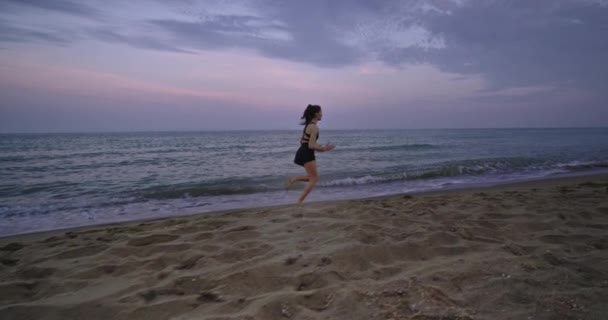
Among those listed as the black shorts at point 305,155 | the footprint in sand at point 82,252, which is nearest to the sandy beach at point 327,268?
the footprint in sand at point 82,252

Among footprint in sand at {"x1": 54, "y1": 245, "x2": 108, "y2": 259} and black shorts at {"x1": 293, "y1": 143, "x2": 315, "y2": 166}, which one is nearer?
footprint in sand at {"x1": 54, "y1": 245, "x2": 108, "y2": 259}

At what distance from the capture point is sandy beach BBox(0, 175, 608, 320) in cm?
239

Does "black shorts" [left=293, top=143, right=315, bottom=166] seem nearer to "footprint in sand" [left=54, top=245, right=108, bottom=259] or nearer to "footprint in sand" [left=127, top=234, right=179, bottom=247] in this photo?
"footprint in sand" [left=127, top=234, right=179, bottom=247]

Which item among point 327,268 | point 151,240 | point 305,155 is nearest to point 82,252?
point 151,240

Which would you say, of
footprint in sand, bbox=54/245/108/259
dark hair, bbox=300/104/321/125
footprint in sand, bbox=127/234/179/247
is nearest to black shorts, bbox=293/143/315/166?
dark hair, bbox=300/104/321/125

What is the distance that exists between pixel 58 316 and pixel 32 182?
11.4 metres

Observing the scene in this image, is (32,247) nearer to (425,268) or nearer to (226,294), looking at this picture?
(226,294)

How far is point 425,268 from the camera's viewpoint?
3.01m

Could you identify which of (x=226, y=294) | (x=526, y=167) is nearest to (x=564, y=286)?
(x=226, y=294)

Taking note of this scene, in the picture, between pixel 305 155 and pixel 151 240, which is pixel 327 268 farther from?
pixel 305 155

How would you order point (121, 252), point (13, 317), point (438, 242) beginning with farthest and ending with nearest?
point (121, 252) → point (438, 242) → point (13, 317)

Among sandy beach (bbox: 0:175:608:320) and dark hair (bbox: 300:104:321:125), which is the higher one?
dark hair (bbox: 300:104:321:125)

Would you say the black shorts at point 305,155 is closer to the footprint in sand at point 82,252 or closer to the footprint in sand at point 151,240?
the footprint in sand at point 151,240

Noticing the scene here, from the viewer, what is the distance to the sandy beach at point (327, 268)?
2395 mm
